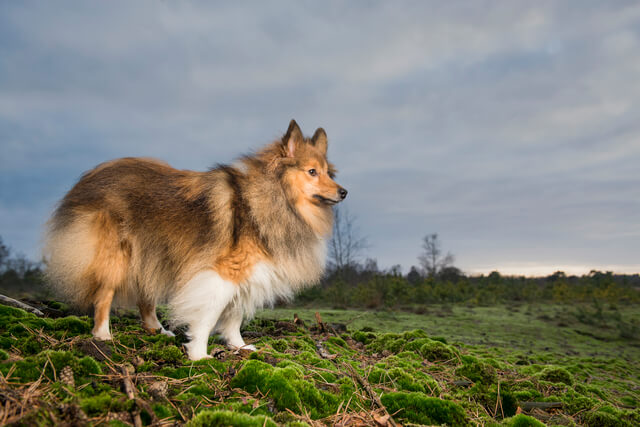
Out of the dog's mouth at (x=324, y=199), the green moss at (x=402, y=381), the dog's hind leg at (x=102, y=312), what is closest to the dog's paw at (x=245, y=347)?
the green moss at (x=402, y=381)

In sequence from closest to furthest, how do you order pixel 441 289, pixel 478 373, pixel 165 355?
pixel 165 355 < pixel 478 373 < pixel 441 289

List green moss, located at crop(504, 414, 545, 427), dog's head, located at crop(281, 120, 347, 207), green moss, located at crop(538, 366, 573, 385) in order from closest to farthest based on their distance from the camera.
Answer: green moss, located at crop(504, 414, 545, 427) < dog's head, located at crop(281, 120, 347, 207) < green moss, located at crop(538, 366, 573, 385)

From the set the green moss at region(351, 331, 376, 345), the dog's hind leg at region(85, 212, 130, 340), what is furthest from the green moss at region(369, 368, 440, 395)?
the dog's hind leg at region(85, 212, 130, 340)

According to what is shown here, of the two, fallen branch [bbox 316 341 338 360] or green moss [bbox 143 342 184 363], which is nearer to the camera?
green moss [bbox 143 342 184 363]

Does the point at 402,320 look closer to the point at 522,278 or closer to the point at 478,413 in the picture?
the point at 478,413

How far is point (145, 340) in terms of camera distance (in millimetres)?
4520

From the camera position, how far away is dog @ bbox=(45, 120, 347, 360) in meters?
4.85

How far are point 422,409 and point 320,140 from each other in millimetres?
4146

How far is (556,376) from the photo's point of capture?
18.4 feet

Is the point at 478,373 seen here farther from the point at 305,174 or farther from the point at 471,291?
the point at 471,291

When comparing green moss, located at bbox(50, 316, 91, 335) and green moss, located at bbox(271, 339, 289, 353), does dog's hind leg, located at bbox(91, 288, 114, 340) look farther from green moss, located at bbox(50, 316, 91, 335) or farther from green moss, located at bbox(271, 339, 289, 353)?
green moss, located at bbox(271, 339, 289, 353)

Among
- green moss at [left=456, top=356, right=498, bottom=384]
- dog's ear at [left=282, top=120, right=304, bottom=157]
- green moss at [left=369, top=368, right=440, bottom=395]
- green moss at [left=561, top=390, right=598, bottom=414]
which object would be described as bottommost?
green moss at [left=561, top=390, right=598, bottom=414]

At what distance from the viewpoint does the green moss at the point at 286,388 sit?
2.81m

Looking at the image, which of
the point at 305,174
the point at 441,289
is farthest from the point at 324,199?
the point at 441,289
